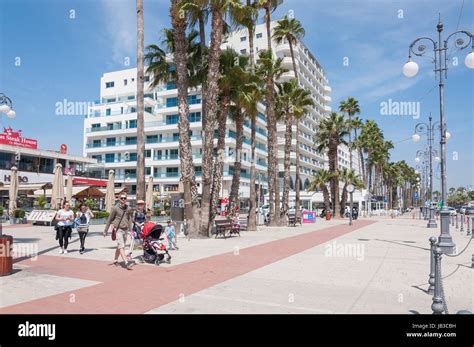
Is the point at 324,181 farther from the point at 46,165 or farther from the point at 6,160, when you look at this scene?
the point at 6,160

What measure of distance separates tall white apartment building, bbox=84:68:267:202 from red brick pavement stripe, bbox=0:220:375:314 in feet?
142

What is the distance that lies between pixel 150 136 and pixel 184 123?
4508cm

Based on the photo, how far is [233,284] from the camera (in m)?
7.73

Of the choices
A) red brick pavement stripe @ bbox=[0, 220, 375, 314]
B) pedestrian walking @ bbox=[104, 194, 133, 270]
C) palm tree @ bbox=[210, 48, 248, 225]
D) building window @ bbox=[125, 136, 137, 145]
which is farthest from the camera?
building window @ bbox=[125, 136, 137, 145]

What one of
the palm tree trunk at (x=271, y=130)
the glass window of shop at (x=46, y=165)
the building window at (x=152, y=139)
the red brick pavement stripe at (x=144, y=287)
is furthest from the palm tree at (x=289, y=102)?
the glass window of shop at (x=46, y=165)

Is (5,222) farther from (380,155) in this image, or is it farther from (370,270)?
(380,155)

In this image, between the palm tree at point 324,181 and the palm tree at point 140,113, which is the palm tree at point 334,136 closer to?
the palm tree at point 324,181

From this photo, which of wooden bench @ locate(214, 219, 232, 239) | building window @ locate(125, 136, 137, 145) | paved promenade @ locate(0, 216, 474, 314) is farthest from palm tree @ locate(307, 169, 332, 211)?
paved promenade @ locate(0, 216, 474, 314)

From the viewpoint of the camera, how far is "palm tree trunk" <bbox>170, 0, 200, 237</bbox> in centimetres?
1620

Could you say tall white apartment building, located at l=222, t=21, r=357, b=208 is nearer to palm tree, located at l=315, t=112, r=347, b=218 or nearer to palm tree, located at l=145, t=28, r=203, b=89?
palm tree, located at l=315, t=112, r=347, b=218

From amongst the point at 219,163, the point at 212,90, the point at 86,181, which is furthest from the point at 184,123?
the point at 86,181

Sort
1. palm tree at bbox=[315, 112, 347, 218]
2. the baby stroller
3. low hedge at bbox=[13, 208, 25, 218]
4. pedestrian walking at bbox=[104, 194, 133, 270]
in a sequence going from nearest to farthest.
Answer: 1. pedestrian walking at bbox=[104, 194, 133, 270]
2. the baby stroller
3. low hedge at bbox=[13, 208, 25, 218]
4. palm tree at bbox=[315, 112, 347, 218]

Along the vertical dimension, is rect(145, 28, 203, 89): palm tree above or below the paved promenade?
above

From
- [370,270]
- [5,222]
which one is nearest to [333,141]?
[5,222]
